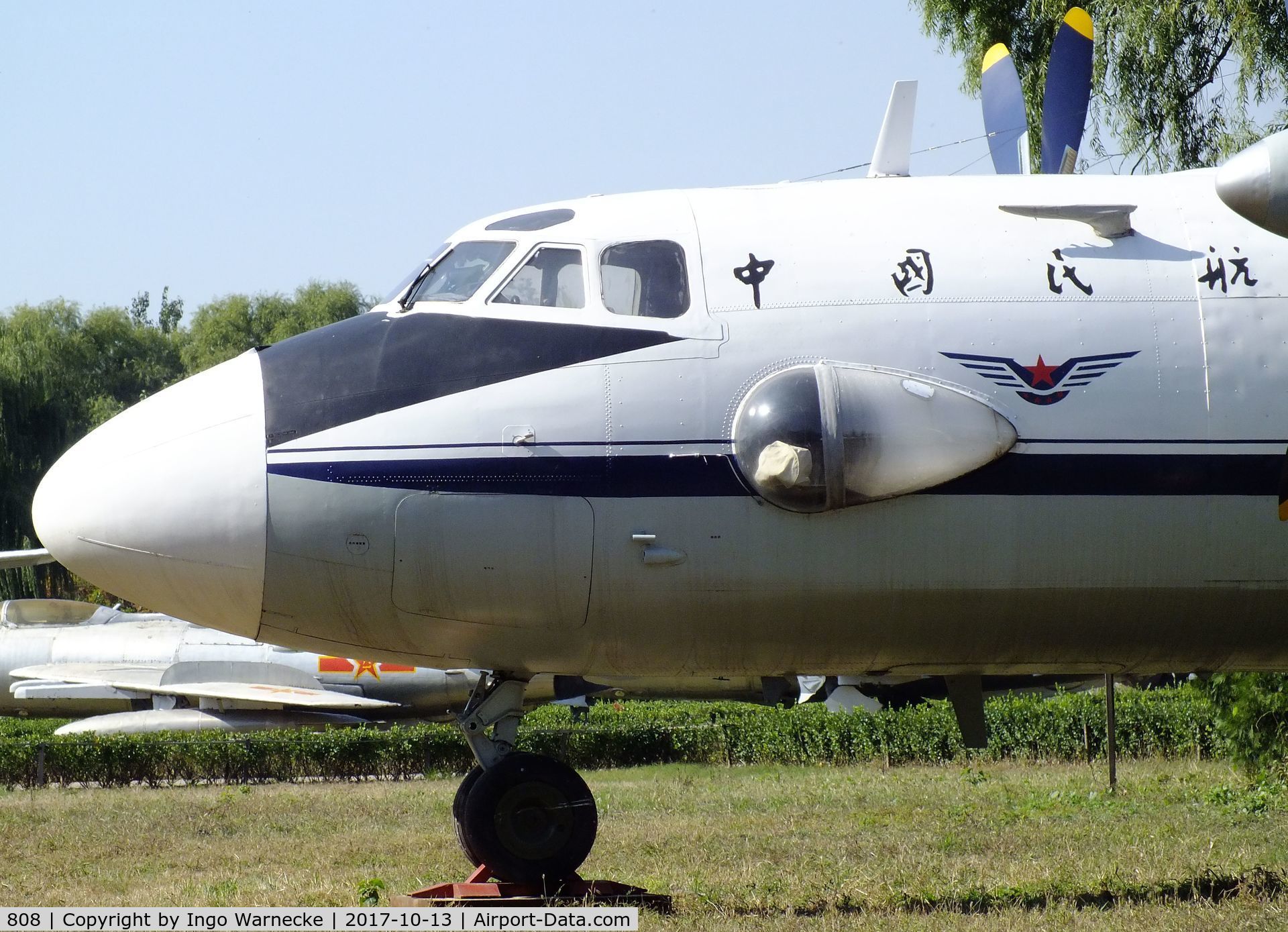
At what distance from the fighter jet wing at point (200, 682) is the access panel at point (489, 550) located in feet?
56.2

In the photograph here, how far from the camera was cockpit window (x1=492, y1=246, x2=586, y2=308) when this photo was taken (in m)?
7.55

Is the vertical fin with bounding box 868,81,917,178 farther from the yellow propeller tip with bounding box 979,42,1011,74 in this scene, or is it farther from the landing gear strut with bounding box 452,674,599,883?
the landing gear strut with bounding box 452,674,599,883

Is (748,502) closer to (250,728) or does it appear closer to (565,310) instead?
(565,310)

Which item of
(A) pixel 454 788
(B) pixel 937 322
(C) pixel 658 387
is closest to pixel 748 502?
(C) pixel 658 387

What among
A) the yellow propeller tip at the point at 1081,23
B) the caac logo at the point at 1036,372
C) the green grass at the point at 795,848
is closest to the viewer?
the caac logo at the point at 1036,372

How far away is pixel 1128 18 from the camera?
16.9m

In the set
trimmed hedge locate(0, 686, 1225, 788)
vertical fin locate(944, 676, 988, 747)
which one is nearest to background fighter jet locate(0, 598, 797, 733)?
trimmed hedge locate(0, 686, 1225, 788)

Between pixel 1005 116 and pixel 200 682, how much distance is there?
18824 mm

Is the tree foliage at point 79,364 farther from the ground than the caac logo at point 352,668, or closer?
farther from the ground

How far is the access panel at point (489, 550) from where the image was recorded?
7.03 m

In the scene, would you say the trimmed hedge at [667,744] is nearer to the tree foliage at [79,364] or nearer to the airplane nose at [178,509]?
the airplane nose at [178,509]

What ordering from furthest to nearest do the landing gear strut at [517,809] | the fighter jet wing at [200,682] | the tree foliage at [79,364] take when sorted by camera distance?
the tree foliage at [79,364]
the fighter jet wing at [200,682]
the landing gear strut at [517,809]

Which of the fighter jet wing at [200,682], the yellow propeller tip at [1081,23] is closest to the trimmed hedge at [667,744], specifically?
the fighter jet wing at [200,682]

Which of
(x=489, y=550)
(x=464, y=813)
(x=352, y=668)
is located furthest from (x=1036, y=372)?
(x=352, y=668)
